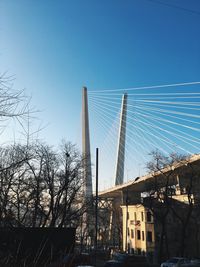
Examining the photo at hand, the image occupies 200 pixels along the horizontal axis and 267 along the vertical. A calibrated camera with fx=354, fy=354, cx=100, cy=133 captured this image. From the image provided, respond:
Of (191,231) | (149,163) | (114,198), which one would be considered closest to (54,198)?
(149,163)

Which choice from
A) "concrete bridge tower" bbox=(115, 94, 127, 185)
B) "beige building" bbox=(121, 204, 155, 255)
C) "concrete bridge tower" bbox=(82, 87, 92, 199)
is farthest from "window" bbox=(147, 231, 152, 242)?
"concrete bridge tower" bbox=(82, 87, 92, 199)

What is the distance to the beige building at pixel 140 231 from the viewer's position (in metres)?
57.6

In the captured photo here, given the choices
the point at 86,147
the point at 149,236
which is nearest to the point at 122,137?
the point at 86,147

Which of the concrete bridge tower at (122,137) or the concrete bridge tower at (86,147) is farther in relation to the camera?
the concrete bridge tower at (122,137)

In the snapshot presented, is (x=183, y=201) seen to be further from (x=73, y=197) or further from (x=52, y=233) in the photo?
(x=52, y=233)

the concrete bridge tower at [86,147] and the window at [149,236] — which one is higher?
the concrete bridge tower at [86,147]

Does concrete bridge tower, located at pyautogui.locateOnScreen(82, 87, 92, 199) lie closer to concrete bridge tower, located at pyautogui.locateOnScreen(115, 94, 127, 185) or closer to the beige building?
concrete bridge tower, located at pyautogui.locateOnScreen(115, 94, 127, 185)

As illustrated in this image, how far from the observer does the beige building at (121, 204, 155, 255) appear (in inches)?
2269

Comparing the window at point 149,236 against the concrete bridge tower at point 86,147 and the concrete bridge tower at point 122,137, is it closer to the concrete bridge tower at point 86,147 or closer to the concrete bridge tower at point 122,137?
the concrete bridge tower at point 122,137

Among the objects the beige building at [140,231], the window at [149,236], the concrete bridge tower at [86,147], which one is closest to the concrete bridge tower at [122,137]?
the concrete bridge tower at [86,147]

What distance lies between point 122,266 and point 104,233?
63278 millimetres

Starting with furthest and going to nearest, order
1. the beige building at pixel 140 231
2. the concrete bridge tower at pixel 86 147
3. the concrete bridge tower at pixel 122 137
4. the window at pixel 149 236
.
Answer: the window at pixel 149 236
the beige building at pixel 140 231
the concrete bridge tower at pixel 122 137
the concrete bridge tower at pixel 86 147

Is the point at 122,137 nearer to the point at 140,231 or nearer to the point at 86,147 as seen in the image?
the point at 86,147

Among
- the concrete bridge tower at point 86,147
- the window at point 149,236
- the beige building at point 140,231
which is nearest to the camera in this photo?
the concrete bridge tower at point 86,147
